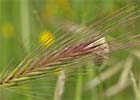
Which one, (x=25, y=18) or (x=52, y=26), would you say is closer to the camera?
(x=25, y=18)

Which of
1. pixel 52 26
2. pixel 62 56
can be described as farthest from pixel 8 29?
pixel 62 56

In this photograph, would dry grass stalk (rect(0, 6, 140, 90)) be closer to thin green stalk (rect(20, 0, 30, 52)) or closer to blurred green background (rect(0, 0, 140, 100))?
blurred green background (rect(0, 0, 140, 100))

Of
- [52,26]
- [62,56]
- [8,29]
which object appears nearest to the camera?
[62,56]

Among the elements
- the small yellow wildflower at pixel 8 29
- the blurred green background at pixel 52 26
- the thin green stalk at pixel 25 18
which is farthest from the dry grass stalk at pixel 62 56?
the small yellow wildflower at pixel 8 29

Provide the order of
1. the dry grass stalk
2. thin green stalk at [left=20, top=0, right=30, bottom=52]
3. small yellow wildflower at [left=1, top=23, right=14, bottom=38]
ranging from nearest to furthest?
1. the dry grass stalk
2. thin green stalk at [left=20, top=0, right=30, bottom=52]
3. small yellow wildflower at [left=1, top=23, right=14, bottom=38]

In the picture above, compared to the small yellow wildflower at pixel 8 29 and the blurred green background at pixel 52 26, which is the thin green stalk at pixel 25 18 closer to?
the blurred green background at pixel 52 26

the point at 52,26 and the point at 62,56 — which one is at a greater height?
the point at 52,26

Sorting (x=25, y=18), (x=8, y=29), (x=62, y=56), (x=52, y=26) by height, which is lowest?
(x=62, y=56)

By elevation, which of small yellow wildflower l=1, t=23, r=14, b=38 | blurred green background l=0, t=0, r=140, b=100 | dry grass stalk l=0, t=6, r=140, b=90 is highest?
small yellow wildflower l=1, t=23, r=14, b=38

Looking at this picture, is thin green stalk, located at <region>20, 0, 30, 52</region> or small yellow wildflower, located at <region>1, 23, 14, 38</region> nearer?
thin green stalk, located at <region>20, 0, 30, 52</region>

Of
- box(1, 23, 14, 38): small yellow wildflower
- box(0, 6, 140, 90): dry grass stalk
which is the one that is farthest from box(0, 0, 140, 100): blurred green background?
box(0, 6, 140, 90): dry grass stalk

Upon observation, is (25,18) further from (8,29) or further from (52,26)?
(8,29)
